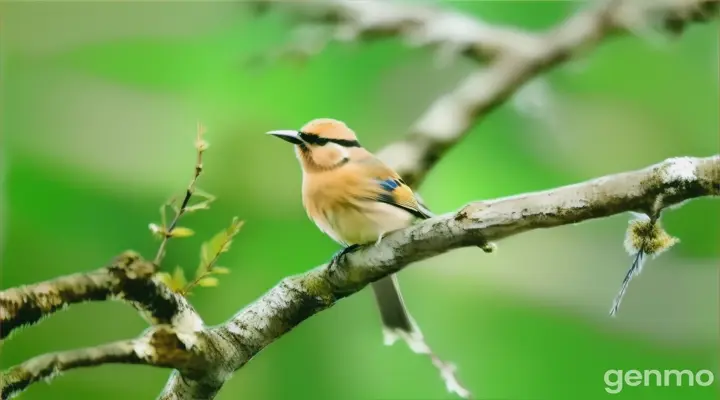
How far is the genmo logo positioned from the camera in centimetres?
131

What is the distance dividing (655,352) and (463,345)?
1.12 ft

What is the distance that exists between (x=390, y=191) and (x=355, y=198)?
2.5 inches

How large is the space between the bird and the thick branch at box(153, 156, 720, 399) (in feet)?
0.16

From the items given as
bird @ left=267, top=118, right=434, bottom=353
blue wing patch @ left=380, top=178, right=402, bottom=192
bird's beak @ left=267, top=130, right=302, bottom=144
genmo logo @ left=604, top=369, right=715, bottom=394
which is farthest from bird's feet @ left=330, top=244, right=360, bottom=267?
genmo logo @ left=604, top=369, right=715, bottom=394

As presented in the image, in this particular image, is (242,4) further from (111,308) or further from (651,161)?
(651,161)

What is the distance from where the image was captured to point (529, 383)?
1.33 metres

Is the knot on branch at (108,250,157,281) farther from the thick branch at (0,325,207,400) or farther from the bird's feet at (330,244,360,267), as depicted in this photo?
the bird's feet at (330,244,360,267)

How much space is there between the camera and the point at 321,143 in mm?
1296

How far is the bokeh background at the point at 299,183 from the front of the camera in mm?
1340

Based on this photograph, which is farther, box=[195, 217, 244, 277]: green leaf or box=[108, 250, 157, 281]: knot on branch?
box=[195, 217, 244, 277]: green leaf

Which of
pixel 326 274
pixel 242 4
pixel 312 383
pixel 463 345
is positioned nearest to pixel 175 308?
pixel 326 274

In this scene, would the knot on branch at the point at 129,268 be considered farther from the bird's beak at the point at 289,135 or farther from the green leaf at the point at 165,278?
the bird's beak at the point at 289,135

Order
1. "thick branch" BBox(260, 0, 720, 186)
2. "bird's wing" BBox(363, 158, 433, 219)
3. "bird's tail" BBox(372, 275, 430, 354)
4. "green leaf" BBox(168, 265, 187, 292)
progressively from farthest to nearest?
"thick branch" BBox(260, 0, 720, 186), "bird's tail" BBox(372, 275, 430, 354), "bird's wing" BBox(363, 158, 433, 219), "green leaf" BBox(168, 265, 187, 292)

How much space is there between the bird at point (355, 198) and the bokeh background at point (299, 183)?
48 mm
